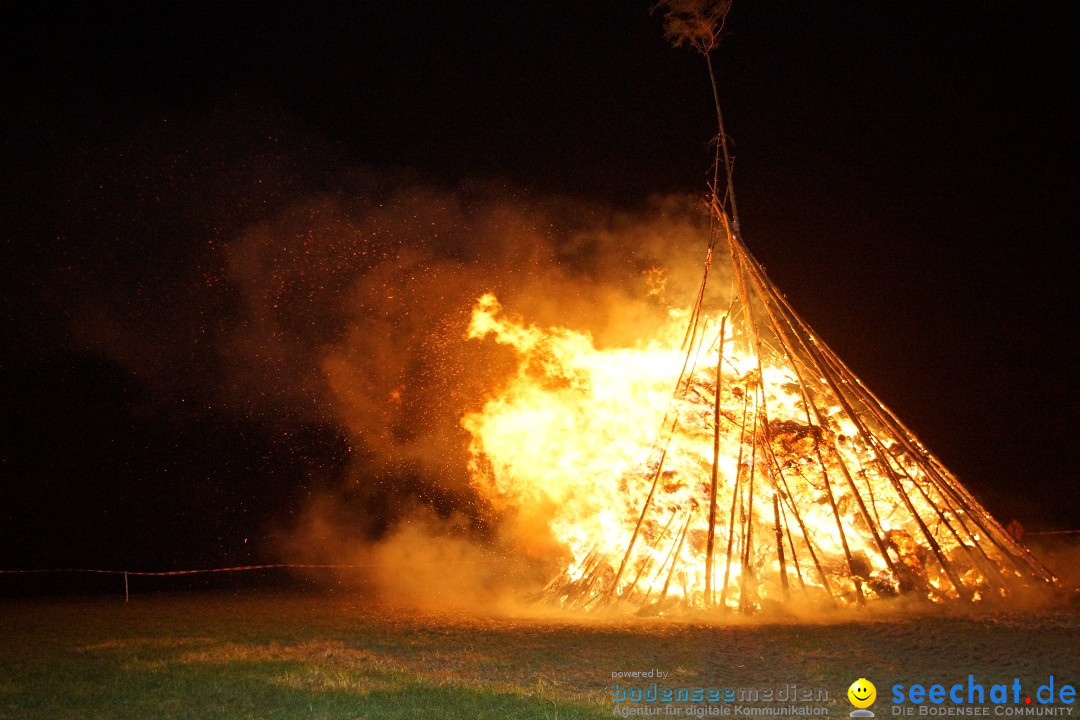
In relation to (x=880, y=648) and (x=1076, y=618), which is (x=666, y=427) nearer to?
(x=880, y=648)

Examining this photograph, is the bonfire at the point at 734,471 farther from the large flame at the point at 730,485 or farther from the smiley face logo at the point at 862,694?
the smiley face logo at the point at 862,694

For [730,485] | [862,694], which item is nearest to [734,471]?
[730,485]

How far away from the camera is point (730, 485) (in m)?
10.1

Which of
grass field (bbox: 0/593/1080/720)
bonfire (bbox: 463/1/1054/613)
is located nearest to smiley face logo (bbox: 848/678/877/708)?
grass field (bbox: 0/593/1080/720)

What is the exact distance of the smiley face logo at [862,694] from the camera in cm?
547

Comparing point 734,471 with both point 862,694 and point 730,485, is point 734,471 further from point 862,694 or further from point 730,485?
point 862,694

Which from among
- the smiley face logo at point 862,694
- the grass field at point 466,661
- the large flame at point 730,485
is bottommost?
the grass field at point 466,661

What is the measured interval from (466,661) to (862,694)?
3441 mm

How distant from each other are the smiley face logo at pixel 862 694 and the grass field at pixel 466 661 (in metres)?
0.10

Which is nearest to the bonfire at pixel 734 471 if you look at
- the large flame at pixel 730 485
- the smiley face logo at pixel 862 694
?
the large flame at pixel 730 485

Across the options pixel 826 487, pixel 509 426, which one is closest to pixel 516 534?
pixel 509 426

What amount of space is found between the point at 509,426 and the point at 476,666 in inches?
227

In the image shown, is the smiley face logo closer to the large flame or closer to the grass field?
the grass field

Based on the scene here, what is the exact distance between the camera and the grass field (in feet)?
18.8
